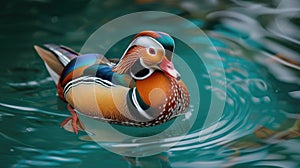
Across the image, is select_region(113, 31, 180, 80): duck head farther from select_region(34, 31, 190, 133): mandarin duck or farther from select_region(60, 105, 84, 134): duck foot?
select_region(60, 105, 84, 134): duck foot

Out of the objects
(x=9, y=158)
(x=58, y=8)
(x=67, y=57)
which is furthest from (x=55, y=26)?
(x=9, y=158)

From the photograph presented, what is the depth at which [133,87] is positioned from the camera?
5.32 feet

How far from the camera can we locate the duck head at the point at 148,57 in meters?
1.55

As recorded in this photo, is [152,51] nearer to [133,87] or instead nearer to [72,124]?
[133,87]

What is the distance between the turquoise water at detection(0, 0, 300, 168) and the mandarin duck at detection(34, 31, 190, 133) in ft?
0.23

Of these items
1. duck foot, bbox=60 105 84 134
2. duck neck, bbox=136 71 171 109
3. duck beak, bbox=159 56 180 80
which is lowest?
duck foot, bbox=60 105 84 134

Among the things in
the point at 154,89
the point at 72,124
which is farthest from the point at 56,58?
the point at 154,89

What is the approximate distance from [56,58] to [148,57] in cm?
35

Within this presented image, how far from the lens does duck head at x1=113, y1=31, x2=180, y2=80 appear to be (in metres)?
1.55

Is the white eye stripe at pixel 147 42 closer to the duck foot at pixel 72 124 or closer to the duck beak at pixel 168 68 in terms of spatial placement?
the duck beak at pixel 168 68

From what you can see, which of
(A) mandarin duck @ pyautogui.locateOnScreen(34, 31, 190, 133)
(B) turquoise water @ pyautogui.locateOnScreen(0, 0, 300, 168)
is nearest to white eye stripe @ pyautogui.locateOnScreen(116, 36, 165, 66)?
(A) mandarin duck @ pyautogui.locateOnScreen(34, 31, 190, 133)

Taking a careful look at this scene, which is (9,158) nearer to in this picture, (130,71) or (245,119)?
(130,71)

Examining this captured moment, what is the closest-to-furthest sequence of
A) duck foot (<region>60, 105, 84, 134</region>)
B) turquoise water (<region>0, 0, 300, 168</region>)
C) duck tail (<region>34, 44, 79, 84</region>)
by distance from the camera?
turquoise water (<region>0, 0, 300, 168</region>) → duck foot (<region>60, 105, 84, 134</region>) → duck tail (<region>34, 44, 79, 84</region>)

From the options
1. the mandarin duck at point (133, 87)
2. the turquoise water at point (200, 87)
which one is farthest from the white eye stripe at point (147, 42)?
the turquoise water at point (200, 87)
